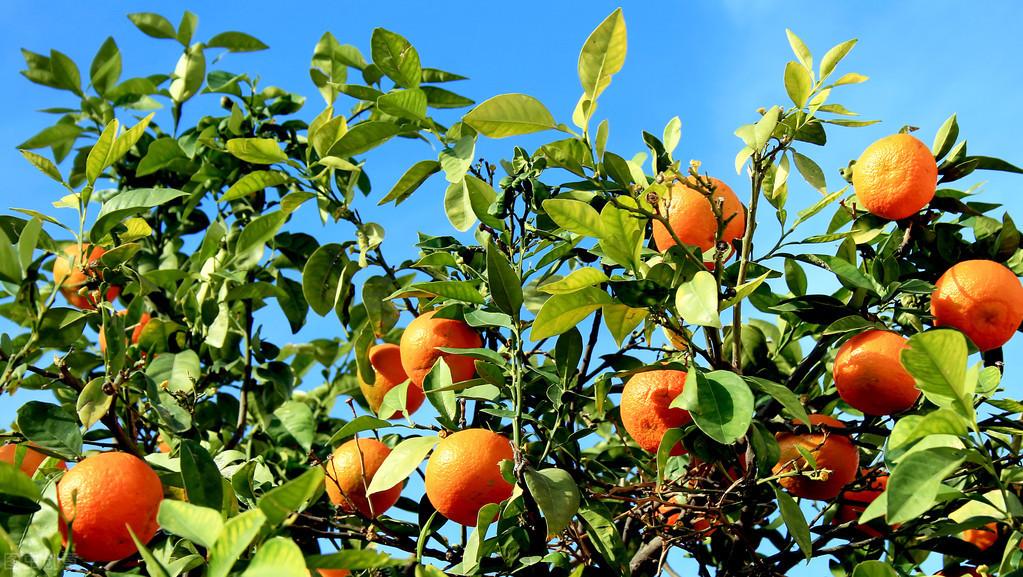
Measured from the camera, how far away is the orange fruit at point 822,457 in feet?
5.73

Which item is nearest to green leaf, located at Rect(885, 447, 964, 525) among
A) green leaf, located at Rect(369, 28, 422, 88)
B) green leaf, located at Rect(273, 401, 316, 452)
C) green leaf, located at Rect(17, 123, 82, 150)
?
green leaf, located at Rect(369, 28, 422, 88)

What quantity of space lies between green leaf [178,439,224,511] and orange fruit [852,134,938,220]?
1327 mm

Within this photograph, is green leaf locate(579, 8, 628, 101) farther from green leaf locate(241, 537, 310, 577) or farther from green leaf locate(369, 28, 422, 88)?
green leaf locate(241, 537, 310, 577)

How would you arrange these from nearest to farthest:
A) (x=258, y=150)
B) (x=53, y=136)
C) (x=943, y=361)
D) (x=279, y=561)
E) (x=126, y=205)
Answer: (x=279, y=561), (x=943, y=361), (x=126, y=205), (x=258, y=150), (x=53, y=136)

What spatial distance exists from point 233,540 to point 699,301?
77 centimetres

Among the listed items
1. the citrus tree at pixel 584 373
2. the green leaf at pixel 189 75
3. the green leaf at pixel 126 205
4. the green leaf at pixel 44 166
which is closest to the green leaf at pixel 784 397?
the citrus tree at pixel 584 373

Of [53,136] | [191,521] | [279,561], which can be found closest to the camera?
[279,561]

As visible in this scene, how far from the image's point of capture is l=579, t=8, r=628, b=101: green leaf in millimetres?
1692

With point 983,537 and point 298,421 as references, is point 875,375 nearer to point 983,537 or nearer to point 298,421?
point 983,537

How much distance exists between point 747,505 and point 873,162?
72 cm

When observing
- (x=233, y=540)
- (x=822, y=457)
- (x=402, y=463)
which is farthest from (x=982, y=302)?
(x=233, y=540)

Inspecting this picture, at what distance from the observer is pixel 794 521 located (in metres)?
1.52

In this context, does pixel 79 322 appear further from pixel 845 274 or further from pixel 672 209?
pixel 845 274

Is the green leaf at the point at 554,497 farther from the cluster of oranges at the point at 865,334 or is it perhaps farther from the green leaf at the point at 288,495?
the green leaf at the point at 288,495
